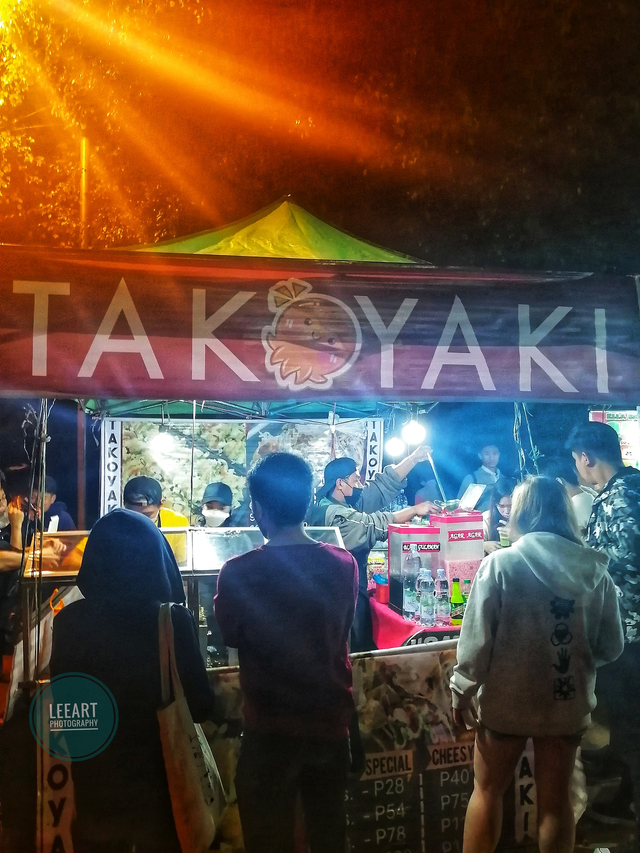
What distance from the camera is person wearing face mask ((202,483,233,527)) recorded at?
5.55 metres

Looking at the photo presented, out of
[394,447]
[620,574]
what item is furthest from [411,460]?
[394,447]

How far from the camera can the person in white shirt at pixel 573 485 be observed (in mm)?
3689

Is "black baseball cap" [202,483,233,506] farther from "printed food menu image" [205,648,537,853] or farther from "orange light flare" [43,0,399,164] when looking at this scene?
"orange light flare" [43,0,399,164]

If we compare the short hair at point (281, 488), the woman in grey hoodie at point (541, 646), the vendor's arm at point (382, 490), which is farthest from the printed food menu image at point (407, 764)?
the vendor's arm at point (382, 490)

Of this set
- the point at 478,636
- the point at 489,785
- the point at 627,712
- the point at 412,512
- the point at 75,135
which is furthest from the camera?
the point at 75,135

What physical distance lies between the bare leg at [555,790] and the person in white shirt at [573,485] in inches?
60.6

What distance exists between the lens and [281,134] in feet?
27.9

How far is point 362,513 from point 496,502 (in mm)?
1433

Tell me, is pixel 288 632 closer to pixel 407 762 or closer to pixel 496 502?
pixel 407 762

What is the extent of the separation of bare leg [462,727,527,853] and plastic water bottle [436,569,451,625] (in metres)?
1.09

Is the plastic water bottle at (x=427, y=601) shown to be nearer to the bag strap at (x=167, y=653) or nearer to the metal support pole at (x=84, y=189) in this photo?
the bag strap at (x=167, y=653)

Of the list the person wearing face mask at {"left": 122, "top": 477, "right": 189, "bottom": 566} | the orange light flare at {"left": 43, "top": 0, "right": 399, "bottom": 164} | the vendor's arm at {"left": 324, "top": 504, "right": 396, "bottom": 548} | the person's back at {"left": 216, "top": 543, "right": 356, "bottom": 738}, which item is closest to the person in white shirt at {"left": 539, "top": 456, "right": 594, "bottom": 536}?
the vendor's arm at {"left": 324, "top": 504, "right": 396, "bottom": 548}

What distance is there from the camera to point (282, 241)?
410cm

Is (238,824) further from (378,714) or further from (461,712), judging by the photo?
(461,712)
